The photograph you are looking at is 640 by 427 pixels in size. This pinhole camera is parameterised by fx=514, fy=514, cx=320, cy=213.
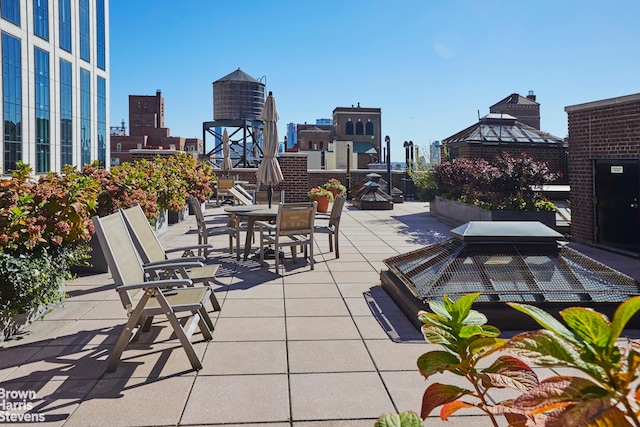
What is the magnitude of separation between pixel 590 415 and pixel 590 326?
0.61 feet

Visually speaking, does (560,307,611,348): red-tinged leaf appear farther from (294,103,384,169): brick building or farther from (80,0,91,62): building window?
(294,103,384,169): brick building

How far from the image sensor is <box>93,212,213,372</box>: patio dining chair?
3.80 m

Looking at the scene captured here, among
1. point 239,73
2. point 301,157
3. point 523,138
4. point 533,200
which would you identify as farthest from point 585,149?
point 239,73

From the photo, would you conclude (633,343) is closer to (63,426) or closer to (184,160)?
(63,426)

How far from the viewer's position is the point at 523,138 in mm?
18844

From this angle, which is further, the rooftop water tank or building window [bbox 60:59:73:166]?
building window [bbox 60:59:73:166]

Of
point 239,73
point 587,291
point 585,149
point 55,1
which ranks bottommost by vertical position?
point 587,291

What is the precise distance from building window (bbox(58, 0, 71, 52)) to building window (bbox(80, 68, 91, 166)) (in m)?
3.22

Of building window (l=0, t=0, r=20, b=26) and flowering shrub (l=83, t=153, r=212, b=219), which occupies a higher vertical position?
building window (l=0, t=0, r=20, b=26)

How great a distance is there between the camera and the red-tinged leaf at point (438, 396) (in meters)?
1.27

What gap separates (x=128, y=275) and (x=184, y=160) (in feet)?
36.1

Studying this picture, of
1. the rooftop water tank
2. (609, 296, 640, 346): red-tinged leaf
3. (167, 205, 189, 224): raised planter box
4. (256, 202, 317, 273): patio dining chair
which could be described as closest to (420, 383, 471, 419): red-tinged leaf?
(609, 296, 640, 346): red-tinged leaf

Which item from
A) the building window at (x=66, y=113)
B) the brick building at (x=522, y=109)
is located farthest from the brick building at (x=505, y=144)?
the brick building at (x=522, y=109)

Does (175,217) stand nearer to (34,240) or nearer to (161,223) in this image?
(161,223)
